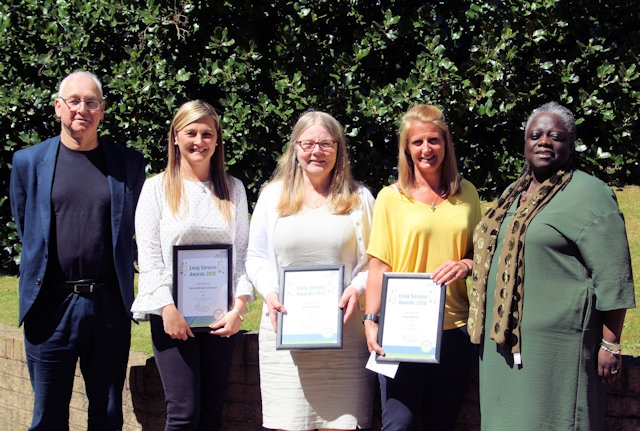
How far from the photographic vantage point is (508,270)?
3643mm

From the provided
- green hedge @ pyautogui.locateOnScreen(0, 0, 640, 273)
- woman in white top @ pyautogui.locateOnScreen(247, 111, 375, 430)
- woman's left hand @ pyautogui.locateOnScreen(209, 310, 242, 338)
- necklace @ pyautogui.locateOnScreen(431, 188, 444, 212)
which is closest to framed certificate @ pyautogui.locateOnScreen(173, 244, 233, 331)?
woman's left hand @ pyautogui.locateOnScreen(209, 310, 242, 338)

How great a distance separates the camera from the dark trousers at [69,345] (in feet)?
14.3

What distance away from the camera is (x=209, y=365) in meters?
4.35

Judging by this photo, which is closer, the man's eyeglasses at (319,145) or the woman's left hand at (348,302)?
the woman's left hand at (348,302)

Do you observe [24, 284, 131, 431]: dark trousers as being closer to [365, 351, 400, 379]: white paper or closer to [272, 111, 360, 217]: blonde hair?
[272, 111, 360, 217]: blonde hair

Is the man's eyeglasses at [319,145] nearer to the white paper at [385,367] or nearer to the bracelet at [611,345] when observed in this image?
the white paper at [385,367]

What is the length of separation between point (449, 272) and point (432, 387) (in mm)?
604

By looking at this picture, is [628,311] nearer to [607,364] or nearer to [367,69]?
[367,69]

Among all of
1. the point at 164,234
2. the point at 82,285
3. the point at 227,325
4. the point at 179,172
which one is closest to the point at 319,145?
the point at 179,172

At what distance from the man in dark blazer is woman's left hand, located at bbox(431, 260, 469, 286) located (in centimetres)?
166

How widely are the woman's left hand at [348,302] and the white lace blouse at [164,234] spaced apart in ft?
1.87

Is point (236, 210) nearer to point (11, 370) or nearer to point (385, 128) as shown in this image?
point (385, 128)

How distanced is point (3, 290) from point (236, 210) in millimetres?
4572

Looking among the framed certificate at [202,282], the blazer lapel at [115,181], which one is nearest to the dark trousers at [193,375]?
the framed certificate at [202,282]
